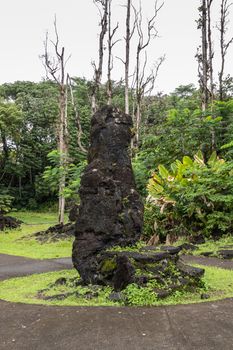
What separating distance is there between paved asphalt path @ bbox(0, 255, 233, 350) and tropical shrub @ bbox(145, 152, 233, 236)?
699cm

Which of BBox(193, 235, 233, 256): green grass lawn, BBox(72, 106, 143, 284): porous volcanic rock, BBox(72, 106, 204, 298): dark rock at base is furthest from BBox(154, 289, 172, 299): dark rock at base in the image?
BBox(193, 235, 233, 256): green grass lawn

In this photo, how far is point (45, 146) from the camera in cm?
3244

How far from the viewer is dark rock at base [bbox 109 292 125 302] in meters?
5.91

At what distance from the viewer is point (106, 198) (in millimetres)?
7445

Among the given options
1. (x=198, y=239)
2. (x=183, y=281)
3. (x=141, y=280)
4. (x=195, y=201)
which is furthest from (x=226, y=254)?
(x=141, y=280)

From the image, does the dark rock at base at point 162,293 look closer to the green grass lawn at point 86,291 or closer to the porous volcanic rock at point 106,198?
the green grass lawn at point 86,291

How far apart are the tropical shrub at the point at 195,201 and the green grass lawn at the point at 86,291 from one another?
4.31 m

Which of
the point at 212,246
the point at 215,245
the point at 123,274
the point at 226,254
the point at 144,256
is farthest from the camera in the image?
the point at 215,245

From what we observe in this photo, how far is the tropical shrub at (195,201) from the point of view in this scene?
41.1 ft

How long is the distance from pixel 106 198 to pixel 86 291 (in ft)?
5.87

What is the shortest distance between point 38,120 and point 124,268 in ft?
90.3

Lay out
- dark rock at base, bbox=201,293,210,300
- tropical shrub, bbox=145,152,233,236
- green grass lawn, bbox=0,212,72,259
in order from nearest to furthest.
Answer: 1. dark rock at base, bbox=201,293,210,300
2. green grass lawn, bbox=0,212,72,259
3. tropical shrub, bbox=145,152,233,236

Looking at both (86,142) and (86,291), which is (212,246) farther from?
(86,142)

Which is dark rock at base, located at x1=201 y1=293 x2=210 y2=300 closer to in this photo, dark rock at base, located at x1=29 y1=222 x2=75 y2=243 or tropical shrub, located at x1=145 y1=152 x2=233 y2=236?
tropical shrub, located at x1=145 y1=152 x2=233 y2=236
